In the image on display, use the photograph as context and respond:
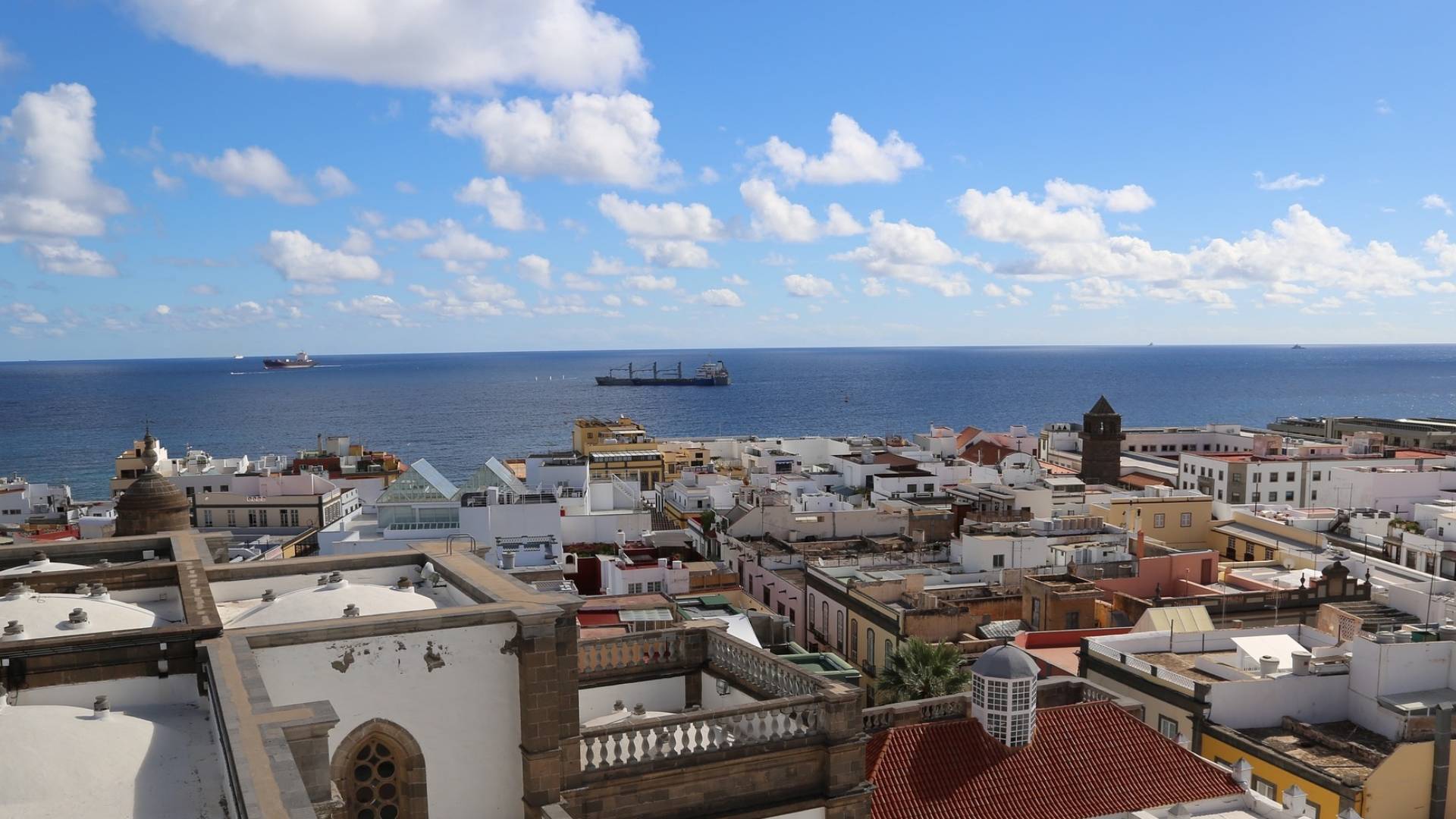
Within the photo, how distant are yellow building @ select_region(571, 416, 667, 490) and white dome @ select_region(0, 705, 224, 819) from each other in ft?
196

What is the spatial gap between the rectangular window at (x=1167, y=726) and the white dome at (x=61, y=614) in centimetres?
2132

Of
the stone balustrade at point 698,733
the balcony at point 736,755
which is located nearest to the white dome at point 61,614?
the balcony at point 736,755

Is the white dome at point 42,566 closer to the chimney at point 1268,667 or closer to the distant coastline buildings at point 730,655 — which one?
the distant coastline buildings at point 730,655

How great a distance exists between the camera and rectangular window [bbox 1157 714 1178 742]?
79.2 feet

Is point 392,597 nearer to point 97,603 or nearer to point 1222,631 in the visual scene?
point 97,603

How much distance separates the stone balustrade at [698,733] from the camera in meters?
11.4

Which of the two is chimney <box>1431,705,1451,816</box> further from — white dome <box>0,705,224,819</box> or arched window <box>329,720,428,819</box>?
white dome <box>0,705,224,819</box>

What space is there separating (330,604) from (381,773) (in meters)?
2.17

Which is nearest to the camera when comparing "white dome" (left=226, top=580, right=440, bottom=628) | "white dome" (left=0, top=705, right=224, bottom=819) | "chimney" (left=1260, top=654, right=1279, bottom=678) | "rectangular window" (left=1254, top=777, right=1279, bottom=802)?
"white dome" (left=0, top=705, right=224, bottom=819)

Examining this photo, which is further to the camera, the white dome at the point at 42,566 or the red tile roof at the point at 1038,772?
the red tile roof at the point at 1038,772

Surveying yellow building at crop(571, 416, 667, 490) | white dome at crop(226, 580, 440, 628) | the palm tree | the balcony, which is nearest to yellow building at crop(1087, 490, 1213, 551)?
the palm tree

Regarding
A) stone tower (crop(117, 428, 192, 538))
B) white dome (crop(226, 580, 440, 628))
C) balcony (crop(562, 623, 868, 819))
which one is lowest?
balcony (crop(562, 623, 868, 819))

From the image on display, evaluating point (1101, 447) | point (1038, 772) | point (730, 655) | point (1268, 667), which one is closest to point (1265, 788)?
point (1268, 667)

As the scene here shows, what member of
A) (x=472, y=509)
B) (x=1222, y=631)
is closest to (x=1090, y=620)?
(x=1222, y=631)
